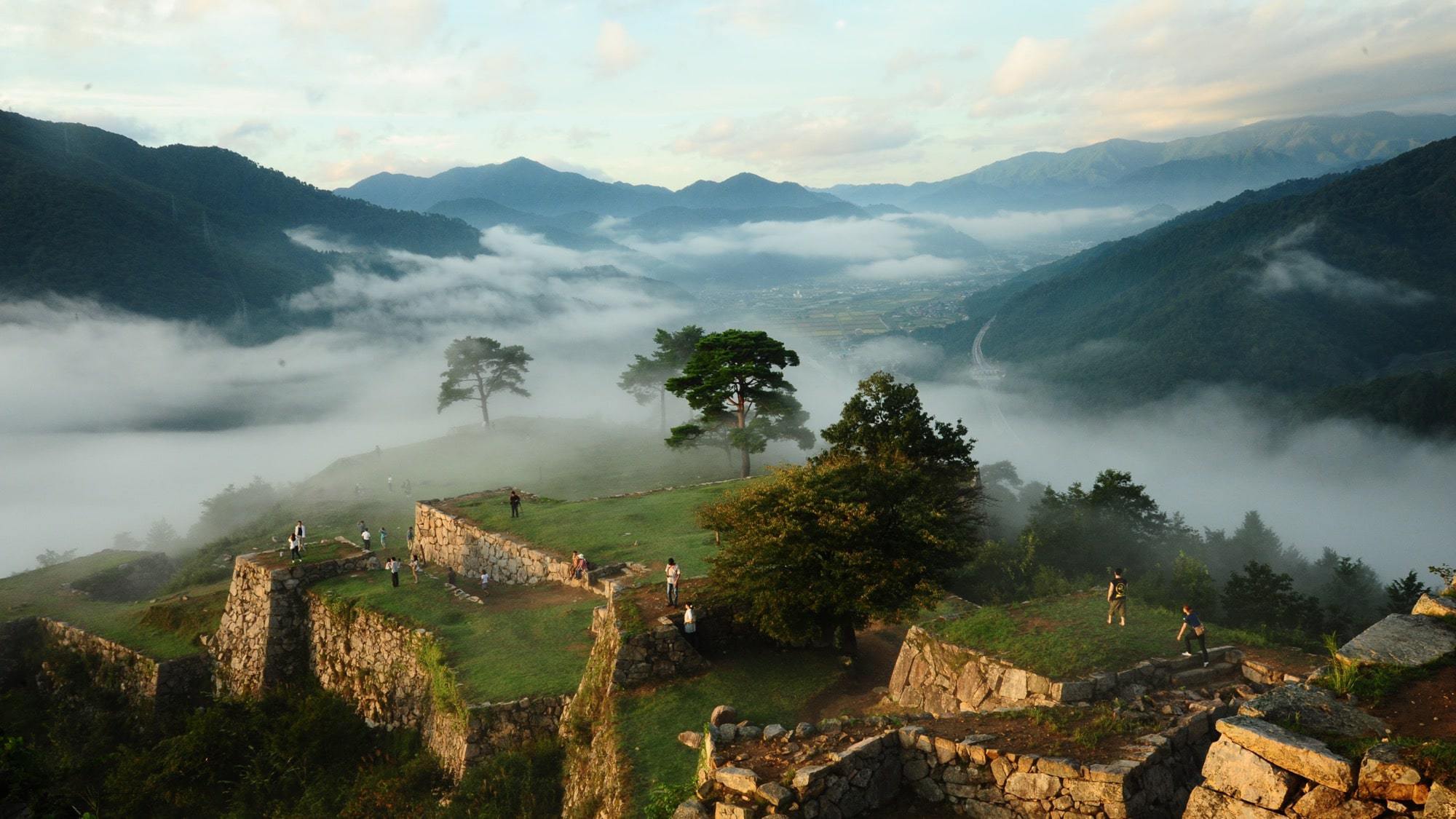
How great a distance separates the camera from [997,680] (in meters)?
12.3

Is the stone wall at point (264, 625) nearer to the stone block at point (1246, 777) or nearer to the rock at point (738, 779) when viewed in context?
the rock at point (738, 779)

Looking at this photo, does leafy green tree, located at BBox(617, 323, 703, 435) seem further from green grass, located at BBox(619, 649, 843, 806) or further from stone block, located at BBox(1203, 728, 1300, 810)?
stone block, located at BBox(1203, 728, 1300, 810)

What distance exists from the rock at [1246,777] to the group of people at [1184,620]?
572 cm

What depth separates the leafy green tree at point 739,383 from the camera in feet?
118

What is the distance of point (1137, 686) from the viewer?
11422 mm

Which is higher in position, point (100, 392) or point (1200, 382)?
point (100, 392)

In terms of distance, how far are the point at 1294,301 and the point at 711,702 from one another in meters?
168

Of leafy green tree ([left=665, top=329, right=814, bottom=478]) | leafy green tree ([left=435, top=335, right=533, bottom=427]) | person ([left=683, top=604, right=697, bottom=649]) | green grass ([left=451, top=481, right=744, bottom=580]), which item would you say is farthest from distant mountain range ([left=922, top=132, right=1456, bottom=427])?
person ([left=683, top=604, right=697, bottom=649])

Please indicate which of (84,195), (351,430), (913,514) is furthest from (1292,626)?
(84,195)

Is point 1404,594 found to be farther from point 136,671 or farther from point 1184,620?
point 136,671

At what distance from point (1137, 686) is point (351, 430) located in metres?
160

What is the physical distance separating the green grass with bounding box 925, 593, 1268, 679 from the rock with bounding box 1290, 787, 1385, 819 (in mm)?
5376

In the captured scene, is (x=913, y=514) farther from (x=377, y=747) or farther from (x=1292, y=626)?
(x=1292, y=626)

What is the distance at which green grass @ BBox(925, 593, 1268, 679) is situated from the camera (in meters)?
12.2
